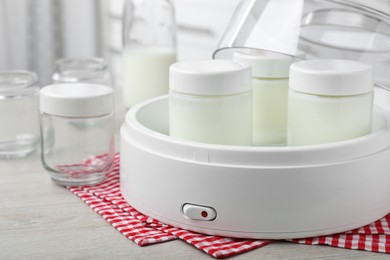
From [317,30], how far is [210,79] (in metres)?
0.33

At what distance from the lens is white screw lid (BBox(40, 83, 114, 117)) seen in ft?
3.01

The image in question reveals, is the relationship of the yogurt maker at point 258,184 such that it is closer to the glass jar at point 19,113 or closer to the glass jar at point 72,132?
the glass jar at point 72,132

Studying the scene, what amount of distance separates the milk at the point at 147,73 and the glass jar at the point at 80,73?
60 mm

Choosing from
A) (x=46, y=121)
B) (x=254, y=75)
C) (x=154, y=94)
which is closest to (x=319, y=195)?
(x=254, y=75)

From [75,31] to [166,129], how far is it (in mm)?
1637

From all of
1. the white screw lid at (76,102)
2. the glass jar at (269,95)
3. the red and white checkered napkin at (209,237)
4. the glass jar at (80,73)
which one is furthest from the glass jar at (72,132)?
the glass jar at (80,73)

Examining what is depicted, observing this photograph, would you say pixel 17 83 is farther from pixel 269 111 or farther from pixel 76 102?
pixel 269 111

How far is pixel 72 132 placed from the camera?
1105 mm

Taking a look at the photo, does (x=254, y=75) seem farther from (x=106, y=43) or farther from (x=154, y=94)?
(x=106, y=43)

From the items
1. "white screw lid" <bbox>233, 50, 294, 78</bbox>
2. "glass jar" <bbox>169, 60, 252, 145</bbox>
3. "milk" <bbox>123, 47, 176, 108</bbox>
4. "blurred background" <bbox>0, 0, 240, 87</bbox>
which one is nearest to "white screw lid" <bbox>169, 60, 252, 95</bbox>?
"glass jar" <bbox>169, 60, 252, 145</bbox>

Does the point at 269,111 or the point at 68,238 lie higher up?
the point at 269,111

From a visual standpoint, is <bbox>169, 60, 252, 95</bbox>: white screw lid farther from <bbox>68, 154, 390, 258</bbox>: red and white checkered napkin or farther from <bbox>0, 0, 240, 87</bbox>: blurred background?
<bbox>0, 0, 240, 87</bbox>: blurred background

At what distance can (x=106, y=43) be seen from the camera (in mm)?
2637

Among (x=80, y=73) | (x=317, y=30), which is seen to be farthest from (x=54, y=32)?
(x=317, y=30)
